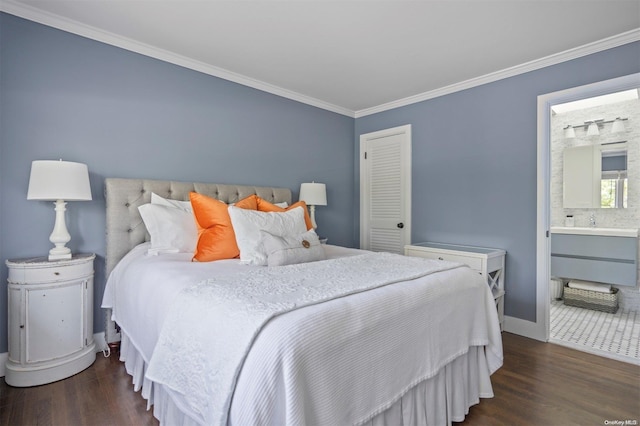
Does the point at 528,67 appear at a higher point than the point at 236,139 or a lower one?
higher

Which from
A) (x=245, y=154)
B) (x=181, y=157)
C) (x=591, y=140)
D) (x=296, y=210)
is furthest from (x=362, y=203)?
(x=591, y=140)

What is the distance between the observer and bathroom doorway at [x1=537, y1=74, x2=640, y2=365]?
2715 millimetres

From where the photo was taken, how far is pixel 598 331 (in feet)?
9.87

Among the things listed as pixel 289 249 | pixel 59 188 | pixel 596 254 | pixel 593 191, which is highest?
pixel 593 191

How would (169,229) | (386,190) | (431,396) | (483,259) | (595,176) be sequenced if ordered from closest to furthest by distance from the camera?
(431,396), (169,229), (483,259), (595,176), (386,190)

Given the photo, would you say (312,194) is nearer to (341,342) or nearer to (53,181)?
(53,181)

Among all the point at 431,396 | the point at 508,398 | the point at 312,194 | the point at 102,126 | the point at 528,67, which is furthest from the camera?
the point at 312,194

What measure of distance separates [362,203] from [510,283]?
2.03m

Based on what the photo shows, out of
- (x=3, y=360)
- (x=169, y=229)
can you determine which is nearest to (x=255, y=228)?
(x=169, y=229)

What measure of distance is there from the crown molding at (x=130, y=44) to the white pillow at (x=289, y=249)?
1901mm

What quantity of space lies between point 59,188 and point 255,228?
1.26 meters

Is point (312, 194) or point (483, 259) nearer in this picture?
point (483, 259)

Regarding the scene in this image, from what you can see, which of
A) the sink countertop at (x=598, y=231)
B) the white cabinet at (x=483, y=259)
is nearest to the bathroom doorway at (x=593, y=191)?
the sink countertop at (x=598, y=231)

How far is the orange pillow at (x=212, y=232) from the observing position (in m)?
2.13
